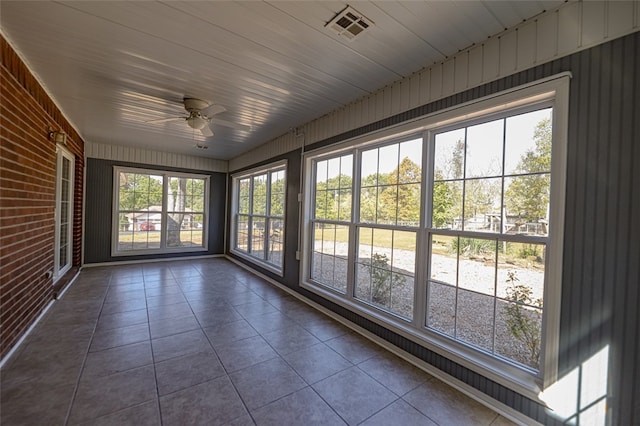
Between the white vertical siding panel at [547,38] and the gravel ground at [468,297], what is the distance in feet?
4.56

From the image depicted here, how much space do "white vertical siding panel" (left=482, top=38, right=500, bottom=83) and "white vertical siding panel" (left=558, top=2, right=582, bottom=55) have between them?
349mm

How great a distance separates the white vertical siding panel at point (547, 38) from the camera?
66.7 inches

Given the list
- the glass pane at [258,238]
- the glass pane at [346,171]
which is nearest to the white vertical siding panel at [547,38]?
the glass pane at [346,171]

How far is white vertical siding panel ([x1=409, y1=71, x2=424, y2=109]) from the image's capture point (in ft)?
8.18

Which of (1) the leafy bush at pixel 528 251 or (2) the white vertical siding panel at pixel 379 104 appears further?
(2) the white vertical siding panel at pixel 379 104

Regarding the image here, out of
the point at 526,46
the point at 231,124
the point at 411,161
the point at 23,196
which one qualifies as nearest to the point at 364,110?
the point at 411,161

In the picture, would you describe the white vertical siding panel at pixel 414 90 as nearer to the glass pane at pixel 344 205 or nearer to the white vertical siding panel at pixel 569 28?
the white vertical siding panel at pixel 569 28

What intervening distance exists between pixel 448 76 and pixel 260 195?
430cm

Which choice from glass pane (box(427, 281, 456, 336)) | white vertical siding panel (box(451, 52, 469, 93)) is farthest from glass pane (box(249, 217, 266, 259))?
white vertical siding panel (box(451, 52, 469, 93))

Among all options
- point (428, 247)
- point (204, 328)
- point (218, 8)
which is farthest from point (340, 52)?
point (204, 328)

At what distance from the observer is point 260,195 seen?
5.77m

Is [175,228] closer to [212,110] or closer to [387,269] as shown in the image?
[212,110]

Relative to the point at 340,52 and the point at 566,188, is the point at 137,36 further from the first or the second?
the point at 566,188

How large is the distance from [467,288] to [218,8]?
2735mm
